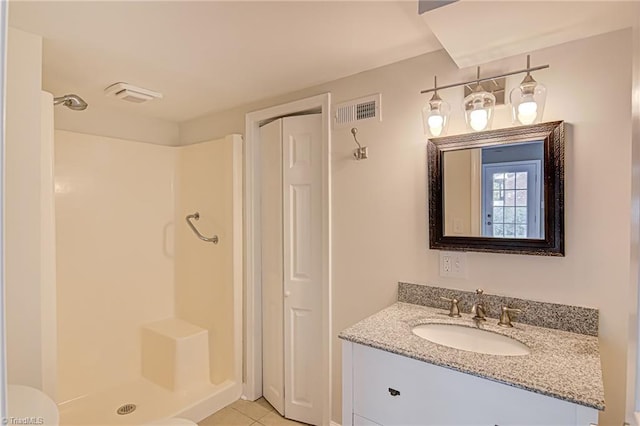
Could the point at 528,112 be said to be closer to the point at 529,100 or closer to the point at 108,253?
the point at 529,100

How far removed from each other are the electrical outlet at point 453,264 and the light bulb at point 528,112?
0.64 m

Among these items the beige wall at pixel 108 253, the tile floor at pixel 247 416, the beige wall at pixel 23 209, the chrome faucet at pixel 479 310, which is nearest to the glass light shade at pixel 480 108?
the chrome faucet at pixel 479 310

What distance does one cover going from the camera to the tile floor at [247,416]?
224 cm

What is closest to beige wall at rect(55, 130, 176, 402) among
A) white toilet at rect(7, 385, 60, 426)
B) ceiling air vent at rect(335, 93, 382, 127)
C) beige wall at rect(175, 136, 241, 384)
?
beige wall at rect(175, 136, 241, 384)

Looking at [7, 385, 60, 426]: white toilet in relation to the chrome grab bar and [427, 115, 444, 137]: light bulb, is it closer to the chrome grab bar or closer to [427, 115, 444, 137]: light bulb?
the chrome grab bar

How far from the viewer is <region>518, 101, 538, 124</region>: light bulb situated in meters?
1.37

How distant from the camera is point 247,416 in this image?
7.60ft

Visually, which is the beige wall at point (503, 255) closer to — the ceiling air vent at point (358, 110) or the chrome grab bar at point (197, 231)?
the ceiling air vent at point (358, 110)

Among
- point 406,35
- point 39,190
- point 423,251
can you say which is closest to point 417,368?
point 423,251

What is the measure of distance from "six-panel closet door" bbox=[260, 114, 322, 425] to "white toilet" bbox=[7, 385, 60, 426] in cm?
130

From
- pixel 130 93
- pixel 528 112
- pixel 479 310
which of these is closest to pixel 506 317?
pixel 479 310

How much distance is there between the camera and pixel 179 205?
301 centimetres

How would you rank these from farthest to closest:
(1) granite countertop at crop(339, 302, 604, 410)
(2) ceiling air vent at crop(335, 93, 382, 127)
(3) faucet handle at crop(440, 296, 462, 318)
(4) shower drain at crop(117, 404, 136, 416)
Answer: (4) shower drain at crop(117, 404, 136, 416)
(2) ceiling air vent at crop(335, 93, 382, 127)
(3) faucet handle at crop(440, 296, 462, 318)
(1) granite countertop at crop(339, 302, 604, 410)

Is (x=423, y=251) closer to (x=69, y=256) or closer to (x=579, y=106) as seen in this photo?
(x=579, y=106)
